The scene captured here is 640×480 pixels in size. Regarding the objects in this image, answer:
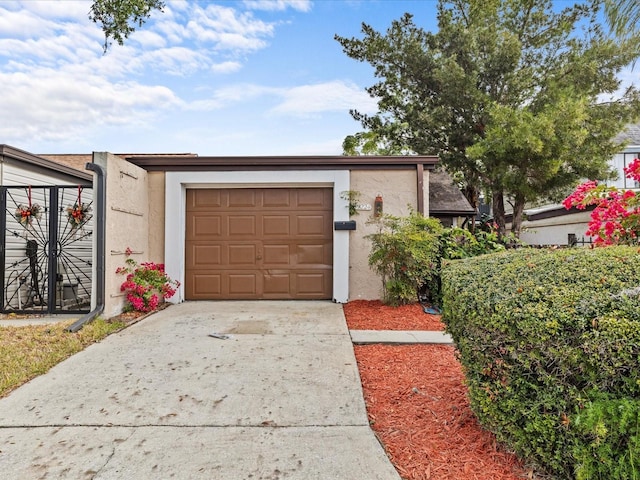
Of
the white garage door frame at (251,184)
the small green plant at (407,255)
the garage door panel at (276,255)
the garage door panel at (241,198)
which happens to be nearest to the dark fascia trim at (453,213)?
the small green plant at (407,255)

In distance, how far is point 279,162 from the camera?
268 inches

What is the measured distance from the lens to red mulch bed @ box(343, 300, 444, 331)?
5.07 meters

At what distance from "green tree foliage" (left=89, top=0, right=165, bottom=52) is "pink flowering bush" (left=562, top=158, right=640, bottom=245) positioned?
5.73 meters

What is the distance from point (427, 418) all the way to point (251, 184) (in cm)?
543

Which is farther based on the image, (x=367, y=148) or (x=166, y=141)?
(x=166, y=141)

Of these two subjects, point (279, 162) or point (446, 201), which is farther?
point (446, 201)

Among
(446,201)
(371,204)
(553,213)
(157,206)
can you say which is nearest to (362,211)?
(371,204)

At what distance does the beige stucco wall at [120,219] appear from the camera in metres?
5.40

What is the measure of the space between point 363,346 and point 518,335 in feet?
8.60

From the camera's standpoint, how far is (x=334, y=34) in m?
12.6

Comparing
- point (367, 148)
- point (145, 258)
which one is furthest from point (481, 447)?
point (367, 148)

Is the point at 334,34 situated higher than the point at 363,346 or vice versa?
the point at 334,34

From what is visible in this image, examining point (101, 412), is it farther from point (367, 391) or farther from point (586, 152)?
point (586, 152)

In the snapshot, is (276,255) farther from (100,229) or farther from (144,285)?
Result: (100,229)
